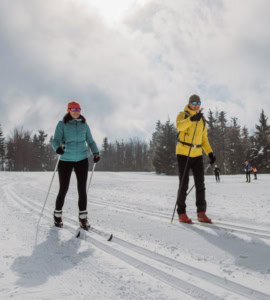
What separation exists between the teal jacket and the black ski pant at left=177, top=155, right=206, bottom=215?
1.70 meters

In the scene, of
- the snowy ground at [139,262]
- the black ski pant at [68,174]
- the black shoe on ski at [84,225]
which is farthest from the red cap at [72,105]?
the snowy ground at [139,262]

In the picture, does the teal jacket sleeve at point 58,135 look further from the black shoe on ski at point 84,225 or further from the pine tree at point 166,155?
the pine tree at point 166,155

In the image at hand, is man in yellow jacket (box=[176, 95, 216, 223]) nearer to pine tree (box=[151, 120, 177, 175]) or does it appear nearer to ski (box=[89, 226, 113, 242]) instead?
ski (box=[89, 226, 113, 242])

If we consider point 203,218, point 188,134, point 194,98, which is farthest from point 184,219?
point 194,98

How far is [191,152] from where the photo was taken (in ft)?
17.4

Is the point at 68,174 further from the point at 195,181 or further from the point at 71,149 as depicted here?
the point at 195,181

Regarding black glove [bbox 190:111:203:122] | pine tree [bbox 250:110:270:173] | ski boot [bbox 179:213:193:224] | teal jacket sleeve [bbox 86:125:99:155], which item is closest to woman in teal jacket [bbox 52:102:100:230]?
teal jacket sleeve [bbox 86:125:99:155]

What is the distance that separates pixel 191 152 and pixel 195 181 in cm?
50

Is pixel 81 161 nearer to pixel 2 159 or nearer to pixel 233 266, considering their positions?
pixel 233 266

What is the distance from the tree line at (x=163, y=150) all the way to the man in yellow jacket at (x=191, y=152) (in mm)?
50909

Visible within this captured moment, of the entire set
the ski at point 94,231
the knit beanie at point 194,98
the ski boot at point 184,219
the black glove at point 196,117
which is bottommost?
the ski at point 94,231

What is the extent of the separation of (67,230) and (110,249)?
1.41 m

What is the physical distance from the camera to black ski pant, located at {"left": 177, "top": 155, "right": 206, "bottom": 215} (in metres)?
5.21

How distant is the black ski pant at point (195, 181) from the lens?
17.1 feet
